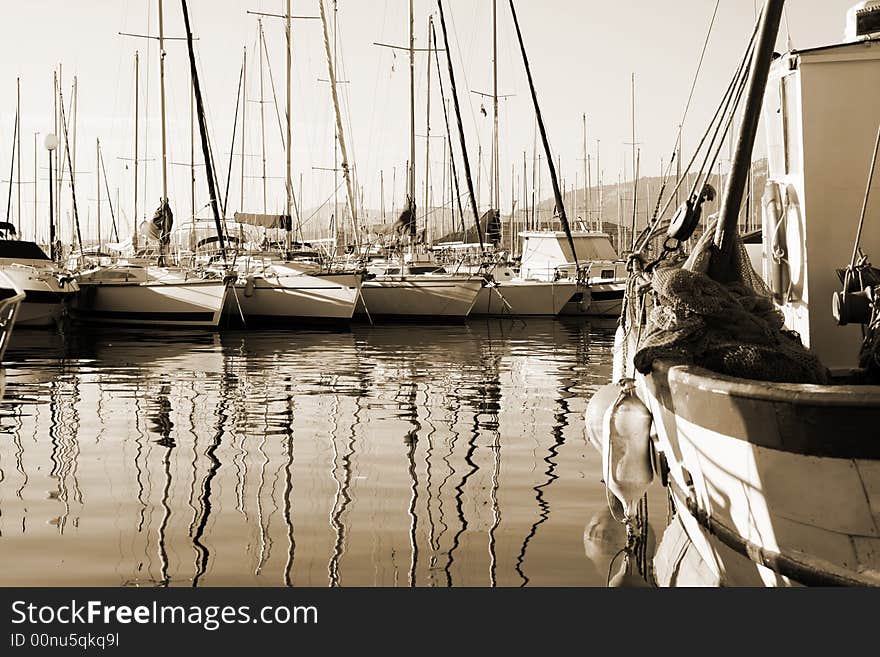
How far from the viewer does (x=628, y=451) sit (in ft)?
22.2

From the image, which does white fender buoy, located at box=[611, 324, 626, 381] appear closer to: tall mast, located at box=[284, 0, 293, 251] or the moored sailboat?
the moored sailboat

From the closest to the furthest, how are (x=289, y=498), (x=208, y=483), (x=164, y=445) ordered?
1. (x=289, y=498)
2. (x=208, y=483)
3. (x=164, y=445)

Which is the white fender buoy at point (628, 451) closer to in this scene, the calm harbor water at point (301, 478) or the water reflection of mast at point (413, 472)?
the calm harbor water at point (301, 478)

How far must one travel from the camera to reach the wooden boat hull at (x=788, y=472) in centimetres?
464

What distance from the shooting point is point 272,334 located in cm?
2811

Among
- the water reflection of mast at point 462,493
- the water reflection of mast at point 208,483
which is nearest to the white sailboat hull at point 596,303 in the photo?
the water reflection of mast at point 208,483

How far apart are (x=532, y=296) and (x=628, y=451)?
28036mm

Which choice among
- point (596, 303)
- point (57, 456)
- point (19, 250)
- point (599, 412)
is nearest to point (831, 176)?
point (599, 412)

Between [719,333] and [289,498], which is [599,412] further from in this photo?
[289,498]

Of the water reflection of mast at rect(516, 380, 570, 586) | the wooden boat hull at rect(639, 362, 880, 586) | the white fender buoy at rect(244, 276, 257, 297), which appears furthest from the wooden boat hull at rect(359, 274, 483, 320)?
the wooden boat hull at rect(639, 362, 880, 586)

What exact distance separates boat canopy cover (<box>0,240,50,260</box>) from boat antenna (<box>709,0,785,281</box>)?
2837cm
